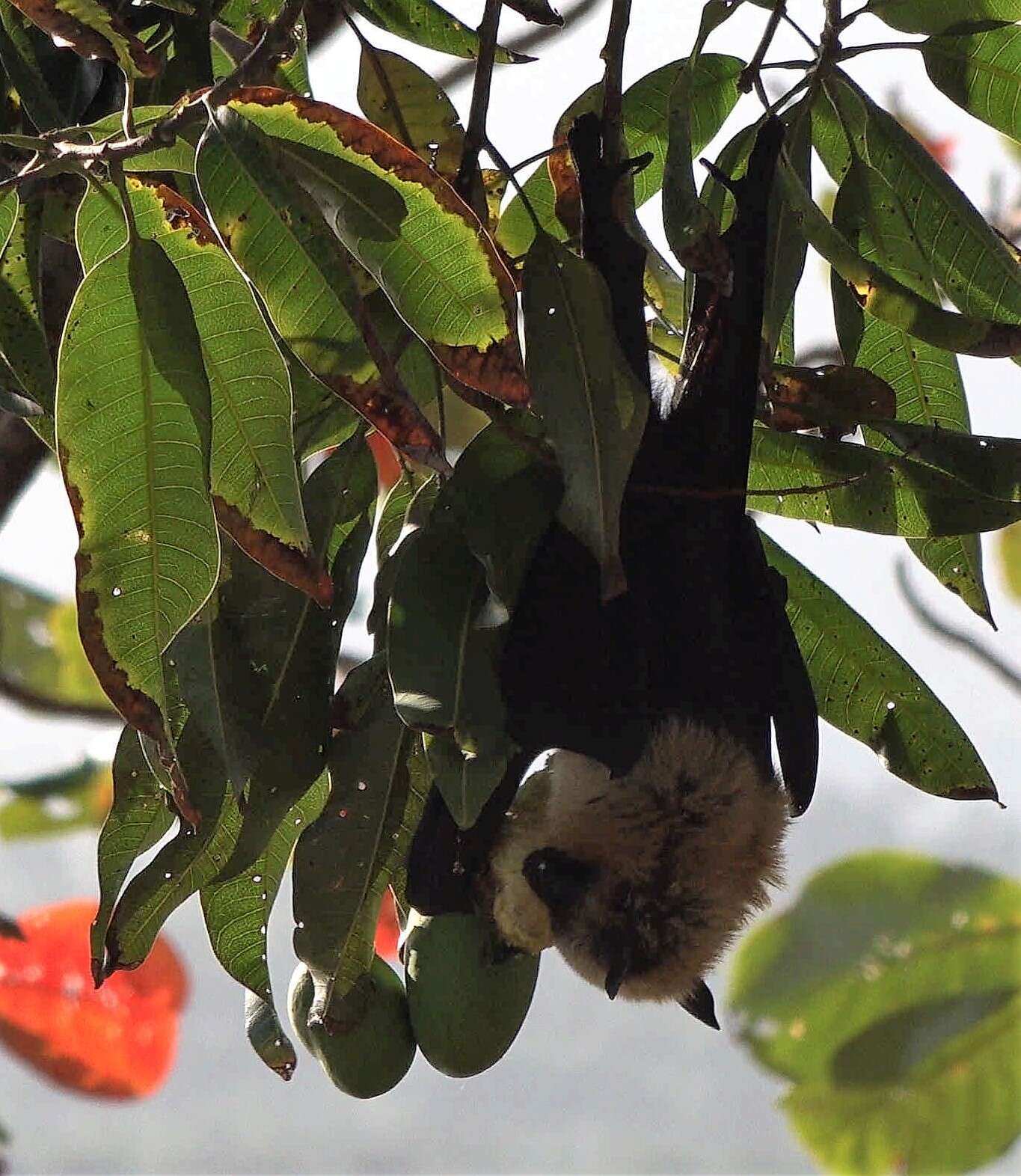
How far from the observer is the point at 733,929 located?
1.02m

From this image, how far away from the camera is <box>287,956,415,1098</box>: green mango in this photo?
0.85 meters

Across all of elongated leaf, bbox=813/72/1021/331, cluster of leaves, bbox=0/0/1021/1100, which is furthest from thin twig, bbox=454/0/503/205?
elongated leaf, bbox=813/72/1021/331

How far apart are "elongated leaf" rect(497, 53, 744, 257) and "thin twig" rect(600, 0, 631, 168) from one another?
77mm

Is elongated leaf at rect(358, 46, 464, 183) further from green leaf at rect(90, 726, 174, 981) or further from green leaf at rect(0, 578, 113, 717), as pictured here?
green leaf at rect(0, 578, 113, 717)

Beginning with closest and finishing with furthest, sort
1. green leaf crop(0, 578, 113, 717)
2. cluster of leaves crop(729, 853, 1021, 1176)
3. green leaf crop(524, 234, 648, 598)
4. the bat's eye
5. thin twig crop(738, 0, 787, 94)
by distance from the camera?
green leaf crop(524, 234, 648, 598) → thin twig crop(738, 0, 787, 94) → the bat's eye → cluster of leaves crop(729, 853, 1021, 1176) → green leaf crop(0, 578, 113, 717)

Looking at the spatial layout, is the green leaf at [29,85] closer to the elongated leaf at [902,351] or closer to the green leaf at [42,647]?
the elongated leaf at [902,351]

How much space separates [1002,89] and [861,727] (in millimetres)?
412

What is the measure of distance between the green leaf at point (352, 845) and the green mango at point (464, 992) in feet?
0.15

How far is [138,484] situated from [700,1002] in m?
0.57

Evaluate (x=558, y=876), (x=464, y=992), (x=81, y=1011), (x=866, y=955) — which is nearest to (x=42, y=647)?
(x=81, y=1011)

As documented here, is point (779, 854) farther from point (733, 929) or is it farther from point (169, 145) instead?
point (169, 145)

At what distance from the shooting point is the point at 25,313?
0.81m

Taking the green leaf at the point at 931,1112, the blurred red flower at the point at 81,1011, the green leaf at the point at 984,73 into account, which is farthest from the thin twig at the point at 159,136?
the green leaf at the point at 931,1112

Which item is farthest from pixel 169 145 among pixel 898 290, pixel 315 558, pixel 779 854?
pixel 779 854
